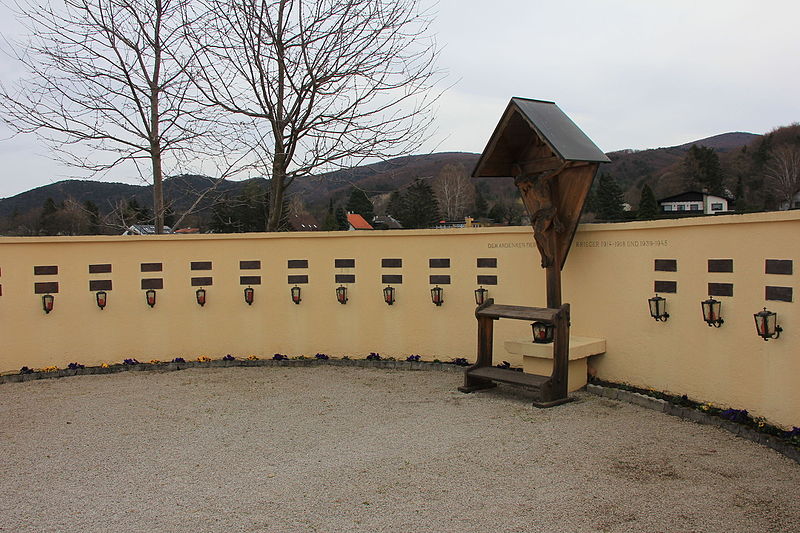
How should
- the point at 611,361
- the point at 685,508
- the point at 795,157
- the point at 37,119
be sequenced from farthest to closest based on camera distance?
the point at 795,157
the point at 37,119
the point at 611,361
the point at 685,508

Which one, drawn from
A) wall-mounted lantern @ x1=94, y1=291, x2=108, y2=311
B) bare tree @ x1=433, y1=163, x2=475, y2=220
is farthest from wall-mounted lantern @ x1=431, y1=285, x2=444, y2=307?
bare tree @ x1=433, y1=163, x2=475, y2=220

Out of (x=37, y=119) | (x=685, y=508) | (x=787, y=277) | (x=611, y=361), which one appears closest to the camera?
(x=685, y=508)

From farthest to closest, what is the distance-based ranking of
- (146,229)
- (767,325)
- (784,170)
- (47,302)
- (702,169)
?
(702,169), (784,170), (146,229), (47,302), (767,325)

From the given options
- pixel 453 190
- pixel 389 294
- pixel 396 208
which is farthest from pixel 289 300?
pixel 453 190

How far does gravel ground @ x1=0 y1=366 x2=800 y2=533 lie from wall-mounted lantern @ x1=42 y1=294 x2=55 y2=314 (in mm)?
1629

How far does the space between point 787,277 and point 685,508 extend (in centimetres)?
228

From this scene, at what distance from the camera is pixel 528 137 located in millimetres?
7371

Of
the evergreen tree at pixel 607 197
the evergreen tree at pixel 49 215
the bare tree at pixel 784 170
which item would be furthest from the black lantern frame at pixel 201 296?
the evergreen tree at pixel 607 197

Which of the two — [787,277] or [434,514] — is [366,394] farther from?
[787,277]

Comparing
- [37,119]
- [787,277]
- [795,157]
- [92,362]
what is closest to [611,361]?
[787,277]

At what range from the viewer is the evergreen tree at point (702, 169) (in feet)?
99.5

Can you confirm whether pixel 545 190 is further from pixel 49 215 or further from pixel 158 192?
pixel 49 215

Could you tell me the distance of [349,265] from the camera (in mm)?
9117

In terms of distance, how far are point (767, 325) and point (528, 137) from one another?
324 cm
